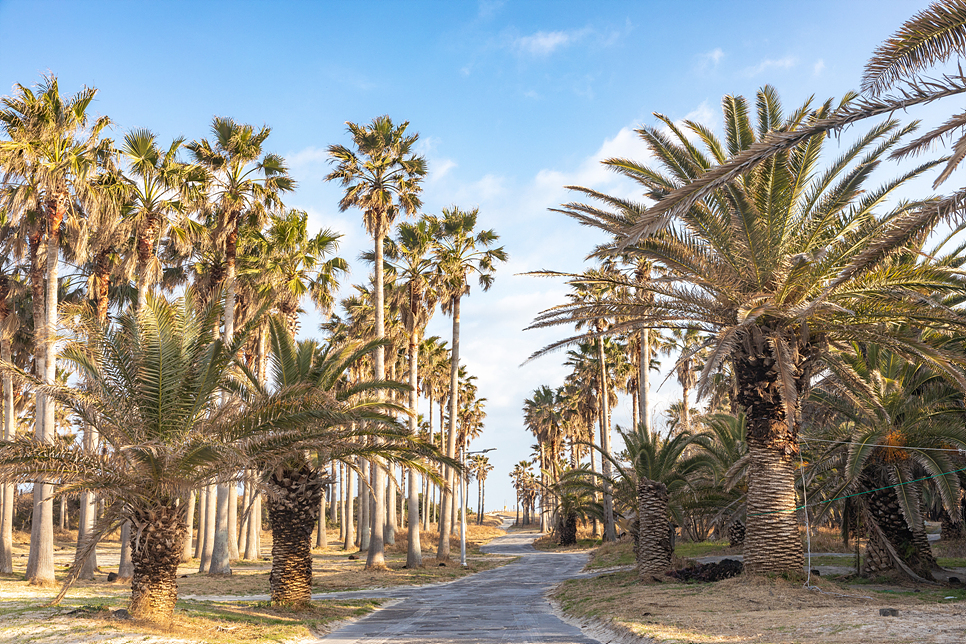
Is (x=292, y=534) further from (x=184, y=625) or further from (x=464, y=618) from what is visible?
(x=464, y=618)

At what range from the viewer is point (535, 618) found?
14648mm

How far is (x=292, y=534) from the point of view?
49.5 ft

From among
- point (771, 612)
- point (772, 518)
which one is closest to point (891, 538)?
point (772, 518)

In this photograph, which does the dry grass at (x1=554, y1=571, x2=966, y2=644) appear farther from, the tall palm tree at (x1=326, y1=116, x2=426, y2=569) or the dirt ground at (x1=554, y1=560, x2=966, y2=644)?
the tall palm tree at (x1=326, y1=116, x2=426, y2=569)

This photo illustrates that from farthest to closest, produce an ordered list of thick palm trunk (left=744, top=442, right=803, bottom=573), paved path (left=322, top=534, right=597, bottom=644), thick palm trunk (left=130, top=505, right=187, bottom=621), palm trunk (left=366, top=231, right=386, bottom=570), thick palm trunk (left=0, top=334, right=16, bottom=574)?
palm trunk (left=366, top=231, right=386, bottom=570)
thick palm trunk (left=0, top=334, right=16, bottom=574)
thick palm trunk (left=744, top=442, right=803, bottom=573)
paved path (left=322, top=534, right=597, bottom=644)
thick palm trunk (left=130, top=505, right=187, bottom=621)

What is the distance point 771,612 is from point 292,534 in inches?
390

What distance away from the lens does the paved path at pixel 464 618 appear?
11.7 m

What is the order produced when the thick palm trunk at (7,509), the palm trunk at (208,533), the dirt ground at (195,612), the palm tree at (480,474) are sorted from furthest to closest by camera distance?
the palm tree at (480,474) < the palm trunk at (208,533) < the thick palm trunk at (7,509) < the dirt ground at (195,612)

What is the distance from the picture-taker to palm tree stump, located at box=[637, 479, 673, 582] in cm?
1900

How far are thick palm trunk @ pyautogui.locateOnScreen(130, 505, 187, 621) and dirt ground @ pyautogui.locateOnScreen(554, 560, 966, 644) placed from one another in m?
7.66

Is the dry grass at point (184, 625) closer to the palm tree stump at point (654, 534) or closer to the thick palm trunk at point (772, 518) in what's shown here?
the palm tree stump at point (654, 534)

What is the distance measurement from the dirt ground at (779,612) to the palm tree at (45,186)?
1509 cm

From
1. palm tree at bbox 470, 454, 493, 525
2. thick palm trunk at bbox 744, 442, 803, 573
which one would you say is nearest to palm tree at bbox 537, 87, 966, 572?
thick palm trunk at bbox 744, 442, 803, 573

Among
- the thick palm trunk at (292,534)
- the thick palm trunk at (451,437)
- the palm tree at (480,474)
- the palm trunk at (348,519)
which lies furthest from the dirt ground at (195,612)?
the palm tree at (480,474)
